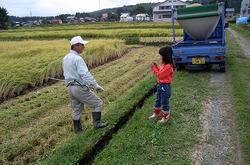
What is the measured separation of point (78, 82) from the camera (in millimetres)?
5867

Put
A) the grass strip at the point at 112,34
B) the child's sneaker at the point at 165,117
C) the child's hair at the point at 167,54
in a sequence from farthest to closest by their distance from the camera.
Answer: the grass strip at the point at 112,34 < the child's sneaker at the point at 165,117 < the child's hair at the point at 167,54

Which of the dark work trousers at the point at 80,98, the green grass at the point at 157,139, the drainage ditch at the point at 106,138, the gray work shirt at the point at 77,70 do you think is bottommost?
the drainage ditch at the point at 106,138

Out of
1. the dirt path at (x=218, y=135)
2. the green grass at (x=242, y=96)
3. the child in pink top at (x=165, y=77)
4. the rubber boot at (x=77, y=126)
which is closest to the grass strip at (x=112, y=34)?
the green grass at (x=242, y=96)

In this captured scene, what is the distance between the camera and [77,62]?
5.70 m

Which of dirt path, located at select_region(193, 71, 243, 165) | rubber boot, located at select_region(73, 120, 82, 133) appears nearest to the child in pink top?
dirt path, located at select_region(193, 71, 243, 165)

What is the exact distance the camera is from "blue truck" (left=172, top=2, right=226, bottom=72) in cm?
1105

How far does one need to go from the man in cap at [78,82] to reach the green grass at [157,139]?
74cm

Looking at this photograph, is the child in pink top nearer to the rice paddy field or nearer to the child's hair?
the child's hair

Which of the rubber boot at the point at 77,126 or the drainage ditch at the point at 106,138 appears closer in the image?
the drainage ditch at the point at 106,138

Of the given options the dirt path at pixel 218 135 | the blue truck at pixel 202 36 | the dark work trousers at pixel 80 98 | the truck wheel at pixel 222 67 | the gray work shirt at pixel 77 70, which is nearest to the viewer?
the dirt path at pixel 218 135

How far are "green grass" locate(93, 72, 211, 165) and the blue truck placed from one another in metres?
3.63

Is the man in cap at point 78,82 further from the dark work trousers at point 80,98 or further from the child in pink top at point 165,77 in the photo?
the child in pink top at point 165,77

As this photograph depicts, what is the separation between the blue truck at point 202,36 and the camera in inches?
435

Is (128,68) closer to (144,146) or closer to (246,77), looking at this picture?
(246,77)
